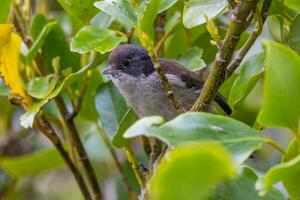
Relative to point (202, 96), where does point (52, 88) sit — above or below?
below

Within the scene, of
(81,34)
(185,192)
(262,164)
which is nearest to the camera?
(185,192)

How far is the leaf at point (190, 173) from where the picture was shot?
0.62m

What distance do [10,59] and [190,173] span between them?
3.10 ft

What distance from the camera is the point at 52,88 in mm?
1519

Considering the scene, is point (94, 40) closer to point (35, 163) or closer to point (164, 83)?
point (164, 83)

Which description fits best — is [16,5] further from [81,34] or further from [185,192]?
[185,192]

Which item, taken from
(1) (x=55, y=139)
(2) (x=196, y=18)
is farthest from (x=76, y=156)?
(2) (x=196, y=18)

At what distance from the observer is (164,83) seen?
1.21 metres

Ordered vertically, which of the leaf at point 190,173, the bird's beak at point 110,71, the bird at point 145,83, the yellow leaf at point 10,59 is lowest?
the bird at point 145,83

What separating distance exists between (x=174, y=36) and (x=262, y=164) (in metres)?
0.71

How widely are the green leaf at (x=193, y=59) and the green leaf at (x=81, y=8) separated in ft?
0.82

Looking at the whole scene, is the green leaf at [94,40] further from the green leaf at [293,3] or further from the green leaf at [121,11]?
the green leaf at [293,3]

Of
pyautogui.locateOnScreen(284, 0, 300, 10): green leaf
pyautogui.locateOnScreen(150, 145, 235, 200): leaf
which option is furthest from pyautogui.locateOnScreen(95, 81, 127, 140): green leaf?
pyautogui.locateOnScreen(150, 145, 235, 200): leaf

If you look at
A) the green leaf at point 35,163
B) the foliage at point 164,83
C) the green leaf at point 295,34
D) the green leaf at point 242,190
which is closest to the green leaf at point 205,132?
the foliage at point 164,83
